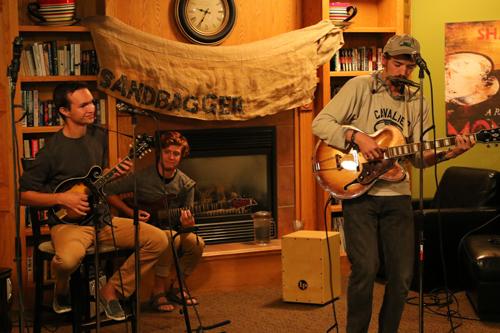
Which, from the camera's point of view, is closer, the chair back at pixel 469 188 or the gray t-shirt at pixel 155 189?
the gray t-shirt at pixel 155 189

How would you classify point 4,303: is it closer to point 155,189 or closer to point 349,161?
point 155,189

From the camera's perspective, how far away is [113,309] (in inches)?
155

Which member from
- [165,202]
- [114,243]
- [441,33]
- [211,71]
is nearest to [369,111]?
[114,243]

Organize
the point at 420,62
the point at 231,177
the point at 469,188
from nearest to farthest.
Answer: the point at 420,62 → the point at 469,188 → the point at 231,177

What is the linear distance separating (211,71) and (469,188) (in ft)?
6.37

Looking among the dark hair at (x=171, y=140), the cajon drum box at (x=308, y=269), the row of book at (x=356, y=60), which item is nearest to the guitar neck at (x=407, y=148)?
the cajon drum box at (x=308, y=269)

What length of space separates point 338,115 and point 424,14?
8.88ft

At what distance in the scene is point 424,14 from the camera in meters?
5.85

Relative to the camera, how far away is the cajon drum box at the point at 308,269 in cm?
473

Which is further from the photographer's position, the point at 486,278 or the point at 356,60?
the point at 356,60

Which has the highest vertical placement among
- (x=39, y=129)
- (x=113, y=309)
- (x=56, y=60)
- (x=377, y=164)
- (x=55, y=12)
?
(x=55, y=12)

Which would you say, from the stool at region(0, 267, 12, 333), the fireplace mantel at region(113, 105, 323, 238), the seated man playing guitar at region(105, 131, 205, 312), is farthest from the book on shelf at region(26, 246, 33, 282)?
the fireplace mantel at region(113, 105, 323, 238)

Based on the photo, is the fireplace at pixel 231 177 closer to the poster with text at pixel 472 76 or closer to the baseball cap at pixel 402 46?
the poster with text at pixel 472 76

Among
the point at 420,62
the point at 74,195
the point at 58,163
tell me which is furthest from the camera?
the point at 58,163
